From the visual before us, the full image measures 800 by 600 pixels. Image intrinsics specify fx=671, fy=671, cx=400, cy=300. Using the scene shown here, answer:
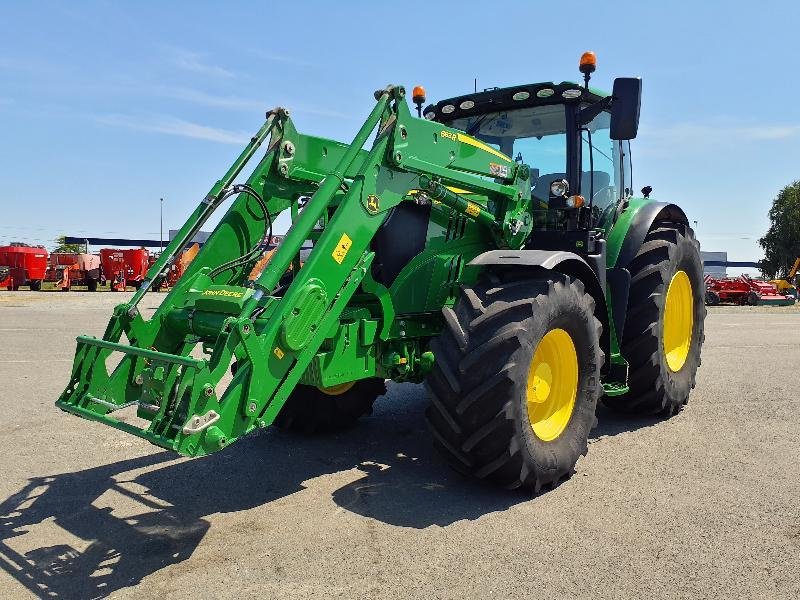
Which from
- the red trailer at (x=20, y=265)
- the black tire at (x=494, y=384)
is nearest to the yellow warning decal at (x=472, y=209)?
the black tire at (x=494, y=384)

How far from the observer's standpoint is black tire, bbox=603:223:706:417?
18.9 ft

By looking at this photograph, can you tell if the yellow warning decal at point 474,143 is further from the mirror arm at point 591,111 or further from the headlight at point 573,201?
the mirror arm at point 591,111

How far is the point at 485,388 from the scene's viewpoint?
3912 millimetres

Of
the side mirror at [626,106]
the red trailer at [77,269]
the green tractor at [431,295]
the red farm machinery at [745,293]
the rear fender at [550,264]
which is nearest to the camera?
the green tractor at [431,295]

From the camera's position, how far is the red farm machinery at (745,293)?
26500 mm

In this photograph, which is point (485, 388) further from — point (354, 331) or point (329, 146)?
point (329, 146)

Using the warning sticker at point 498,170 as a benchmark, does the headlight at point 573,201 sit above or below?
below

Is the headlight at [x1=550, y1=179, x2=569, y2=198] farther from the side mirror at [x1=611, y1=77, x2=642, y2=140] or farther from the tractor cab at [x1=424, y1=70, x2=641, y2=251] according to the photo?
the side mirror at [x1=611, y1=77, x2=642, y2=140]

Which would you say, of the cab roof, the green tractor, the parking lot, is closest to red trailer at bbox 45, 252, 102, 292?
the parking lot

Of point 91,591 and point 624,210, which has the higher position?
point 624,210

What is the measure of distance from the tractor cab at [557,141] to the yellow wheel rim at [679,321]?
1.20m

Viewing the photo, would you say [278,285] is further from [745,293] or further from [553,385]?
[745,293]

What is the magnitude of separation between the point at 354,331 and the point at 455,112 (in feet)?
9.12

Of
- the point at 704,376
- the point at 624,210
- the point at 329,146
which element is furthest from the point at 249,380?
the point at 704,376
